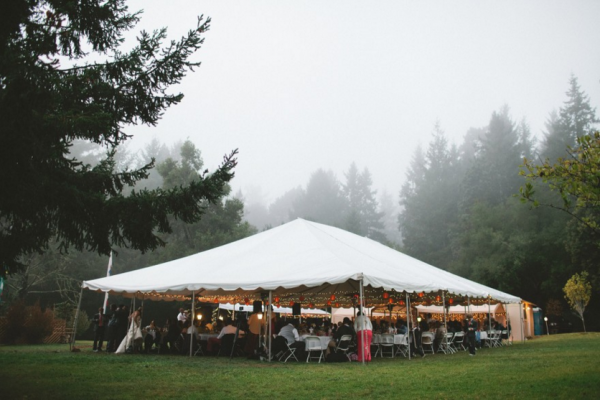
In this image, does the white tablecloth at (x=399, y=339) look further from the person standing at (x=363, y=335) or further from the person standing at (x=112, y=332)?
the person standing at (x=112, y=332)

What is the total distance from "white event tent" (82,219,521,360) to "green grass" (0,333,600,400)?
6.48 feet

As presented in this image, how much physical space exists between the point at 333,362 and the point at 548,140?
1556 inches

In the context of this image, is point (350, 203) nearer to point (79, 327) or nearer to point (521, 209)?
point (521, 209)

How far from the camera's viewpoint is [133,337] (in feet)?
45.9

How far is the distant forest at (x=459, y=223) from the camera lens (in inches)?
1167

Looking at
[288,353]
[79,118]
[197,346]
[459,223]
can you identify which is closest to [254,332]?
[288,353]

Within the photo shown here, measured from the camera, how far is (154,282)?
13.3 m

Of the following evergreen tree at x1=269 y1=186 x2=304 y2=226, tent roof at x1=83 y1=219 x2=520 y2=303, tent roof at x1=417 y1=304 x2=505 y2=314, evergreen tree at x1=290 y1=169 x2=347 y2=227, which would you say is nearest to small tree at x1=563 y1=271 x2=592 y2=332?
tent roof at x1=417 y1=304 x2=505 y2=314

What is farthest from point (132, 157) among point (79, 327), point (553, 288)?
point (553, 288)

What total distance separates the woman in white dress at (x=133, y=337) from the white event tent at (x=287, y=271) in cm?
89

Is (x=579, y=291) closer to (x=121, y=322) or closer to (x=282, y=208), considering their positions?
(x=121, y=322)

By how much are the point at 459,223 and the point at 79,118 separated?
4110 centimetres

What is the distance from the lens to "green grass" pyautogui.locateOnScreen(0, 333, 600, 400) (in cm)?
616

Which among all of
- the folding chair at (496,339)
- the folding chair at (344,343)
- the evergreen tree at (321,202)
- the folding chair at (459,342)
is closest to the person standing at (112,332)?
the folding chair at (344,343)
